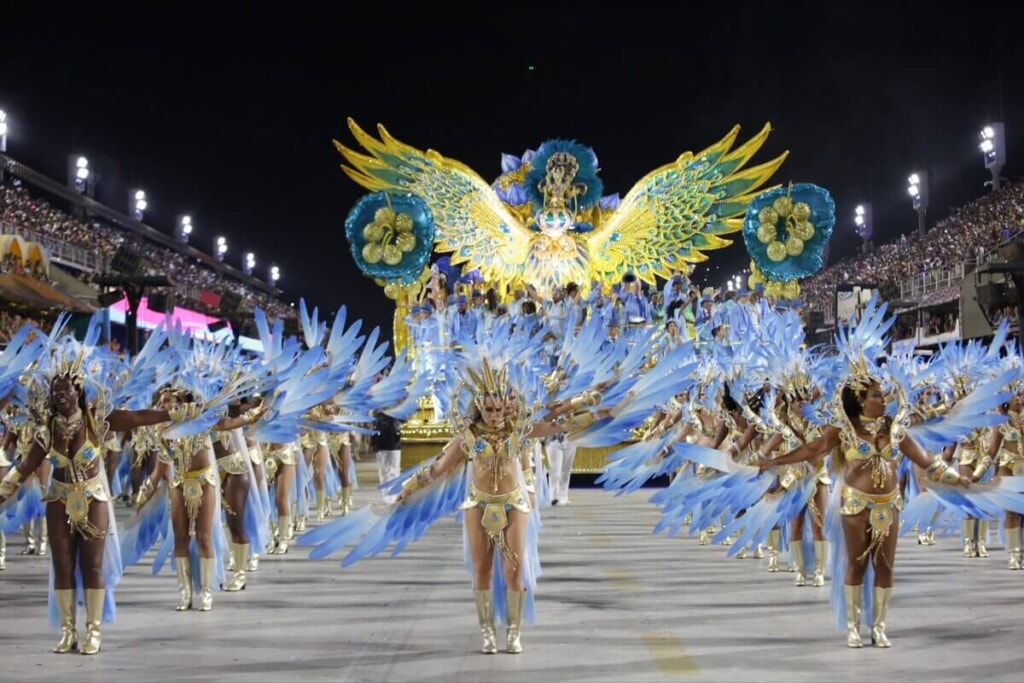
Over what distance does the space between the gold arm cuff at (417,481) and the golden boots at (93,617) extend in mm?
1933

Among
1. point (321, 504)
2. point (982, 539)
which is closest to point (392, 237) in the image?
point (321, 504)

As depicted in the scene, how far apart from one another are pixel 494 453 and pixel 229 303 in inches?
1228

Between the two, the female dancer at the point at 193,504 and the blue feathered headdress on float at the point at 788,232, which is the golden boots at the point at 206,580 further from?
the blue feathered headdress on float at the point at 788,232

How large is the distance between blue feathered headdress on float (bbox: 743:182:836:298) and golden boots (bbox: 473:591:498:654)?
14.8 meters

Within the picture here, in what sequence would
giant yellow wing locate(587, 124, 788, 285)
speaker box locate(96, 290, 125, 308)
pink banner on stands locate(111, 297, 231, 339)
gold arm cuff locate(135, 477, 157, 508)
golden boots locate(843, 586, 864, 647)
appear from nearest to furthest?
1. golden boots locate(843, 586, 864, 647)
2. gold arm cuff locate(135, 477, 157, 508)
3. giant yellow wing locate(587, 124, 788, 285)
4. speaker box locate(96, 290, 125, 308)
5. pink banner on stands locate(111, 297, 231, 339)

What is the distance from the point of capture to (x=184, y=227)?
62.4m

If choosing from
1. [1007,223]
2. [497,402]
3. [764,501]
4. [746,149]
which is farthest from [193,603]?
[1007,223]

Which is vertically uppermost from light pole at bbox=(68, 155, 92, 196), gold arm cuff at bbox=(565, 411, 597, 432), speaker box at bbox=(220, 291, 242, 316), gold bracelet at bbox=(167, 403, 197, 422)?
light pole at bbox=(68, 155, 92, 196)

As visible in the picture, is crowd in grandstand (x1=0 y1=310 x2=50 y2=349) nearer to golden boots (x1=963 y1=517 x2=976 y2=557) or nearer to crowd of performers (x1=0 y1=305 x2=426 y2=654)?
crowd of performers (x1=0 y1=305 x2=426 y2=654)

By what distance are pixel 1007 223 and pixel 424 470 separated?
22890 mm

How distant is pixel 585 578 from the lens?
11227mm

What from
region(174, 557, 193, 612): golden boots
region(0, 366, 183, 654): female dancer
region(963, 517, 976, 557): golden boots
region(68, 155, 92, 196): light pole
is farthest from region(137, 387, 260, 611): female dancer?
region(68, 155, 92, 196): light pole

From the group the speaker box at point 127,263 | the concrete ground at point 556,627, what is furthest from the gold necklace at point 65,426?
the speaker box at point 127,263

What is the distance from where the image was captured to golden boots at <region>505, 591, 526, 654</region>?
780 centimetres
